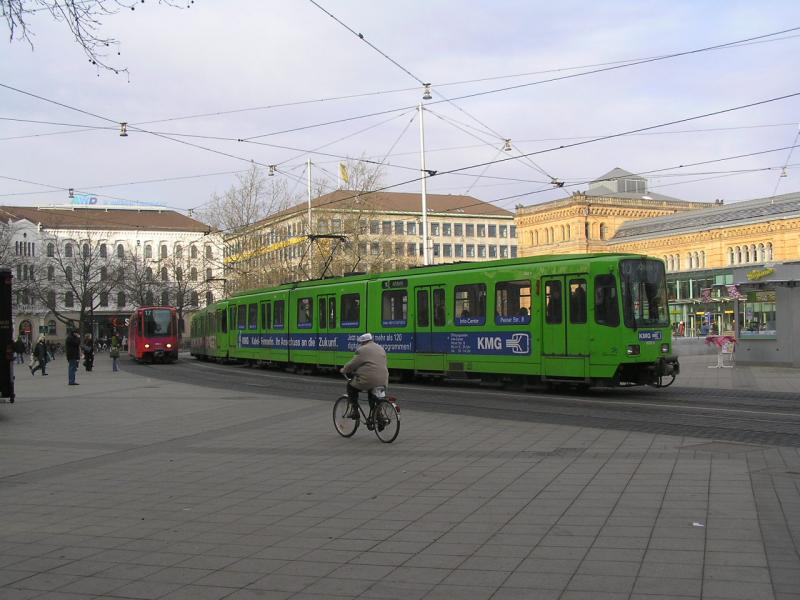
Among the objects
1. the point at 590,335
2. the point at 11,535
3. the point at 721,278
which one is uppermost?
the point at 721,278

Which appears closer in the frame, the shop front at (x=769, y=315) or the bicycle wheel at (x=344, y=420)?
the bicycle wheel at (x=344, y=420)

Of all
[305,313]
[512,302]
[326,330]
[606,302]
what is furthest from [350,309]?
[606,302]

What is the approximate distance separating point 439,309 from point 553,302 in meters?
4.41

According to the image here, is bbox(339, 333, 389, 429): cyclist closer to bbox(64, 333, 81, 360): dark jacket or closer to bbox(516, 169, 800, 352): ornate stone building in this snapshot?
bbox(64, 333, 81, 360): dark jacket

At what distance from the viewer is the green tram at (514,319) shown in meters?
18.5

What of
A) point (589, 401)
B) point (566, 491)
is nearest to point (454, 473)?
point (566, 491)

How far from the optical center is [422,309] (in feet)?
78.0

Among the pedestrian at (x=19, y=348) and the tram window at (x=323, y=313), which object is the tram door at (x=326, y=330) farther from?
the pedestrian at (x=19, y=348)

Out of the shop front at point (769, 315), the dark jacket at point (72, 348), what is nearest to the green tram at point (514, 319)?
the shop front at point (769, 315)

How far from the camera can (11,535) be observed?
686cm

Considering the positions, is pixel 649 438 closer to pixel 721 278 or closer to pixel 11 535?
pixel 11 535

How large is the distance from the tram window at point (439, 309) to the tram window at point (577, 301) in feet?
15.2

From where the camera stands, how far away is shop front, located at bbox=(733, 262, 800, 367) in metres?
26.4

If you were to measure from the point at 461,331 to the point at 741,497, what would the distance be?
48.8 feet
